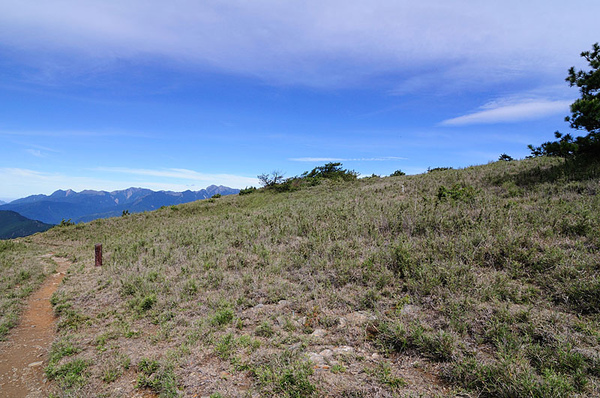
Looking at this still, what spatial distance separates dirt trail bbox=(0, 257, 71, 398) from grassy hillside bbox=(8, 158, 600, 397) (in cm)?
34

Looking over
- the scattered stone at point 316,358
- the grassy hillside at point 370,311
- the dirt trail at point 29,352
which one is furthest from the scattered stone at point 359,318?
the dirt trail at point 29,352

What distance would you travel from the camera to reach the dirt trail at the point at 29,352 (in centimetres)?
518

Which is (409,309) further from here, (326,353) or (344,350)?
(326,353)

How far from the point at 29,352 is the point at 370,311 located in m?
8.24

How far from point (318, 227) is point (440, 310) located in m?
7.15

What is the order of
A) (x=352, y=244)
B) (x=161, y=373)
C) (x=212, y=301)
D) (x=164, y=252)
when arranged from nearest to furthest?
1. (x=161, y=373)
2. (x=212, y=301)
3. (x=352, y=244)
4. (x=164, y=252)

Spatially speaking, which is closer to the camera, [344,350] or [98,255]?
[344,350]

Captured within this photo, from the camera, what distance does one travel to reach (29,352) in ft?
21.2

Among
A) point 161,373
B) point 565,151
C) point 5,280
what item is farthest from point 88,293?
point 565,151

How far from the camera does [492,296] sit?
212 inches

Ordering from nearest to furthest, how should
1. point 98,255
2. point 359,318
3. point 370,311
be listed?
1. point 359,318
2. point 370,311
3. point 98,255

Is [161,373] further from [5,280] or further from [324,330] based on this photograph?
[5,280]

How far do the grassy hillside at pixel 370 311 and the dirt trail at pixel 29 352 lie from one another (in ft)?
1.12

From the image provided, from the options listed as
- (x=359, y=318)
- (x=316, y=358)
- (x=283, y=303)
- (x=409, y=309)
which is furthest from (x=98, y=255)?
(x=409, y=309)
